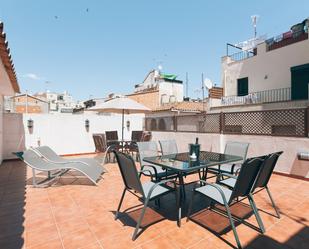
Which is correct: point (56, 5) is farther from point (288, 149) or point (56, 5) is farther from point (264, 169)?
point (288, 149)

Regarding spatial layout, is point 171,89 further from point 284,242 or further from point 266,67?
point 284,242

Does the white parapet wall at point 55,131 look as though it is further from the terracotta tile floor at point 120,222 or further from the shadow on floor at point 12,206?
the terracotta tile floor at point 120,222

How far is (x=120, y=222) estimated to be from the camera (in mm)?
2934

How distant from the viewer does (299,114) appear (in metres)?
5.46

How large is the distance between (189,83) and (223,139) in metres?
26.4

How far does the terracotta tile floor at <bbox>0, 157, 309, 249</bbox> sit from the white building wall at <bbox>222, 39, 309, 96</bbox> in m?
9.07

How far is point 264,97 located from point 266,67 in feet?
6.39

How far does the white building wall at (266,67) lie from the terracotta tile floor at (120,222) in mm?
9067

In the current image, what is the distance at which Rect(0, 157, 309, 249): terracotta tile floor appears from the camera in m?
2.40

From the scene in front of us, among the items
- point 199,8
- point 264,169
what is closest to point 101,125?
point 199,8

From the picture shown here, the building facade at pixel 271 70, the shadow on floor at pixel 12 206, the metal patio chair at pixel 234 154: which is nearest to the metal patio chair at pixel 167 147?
the metal patio chair at pixel 234 154

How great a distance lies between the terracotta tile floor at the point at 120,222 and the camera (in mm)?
2402

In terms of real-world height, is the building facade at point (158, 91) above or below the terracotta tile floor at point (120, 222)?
above

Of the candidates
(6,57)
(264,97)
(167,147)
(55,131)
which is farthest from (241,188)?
(264,97)
